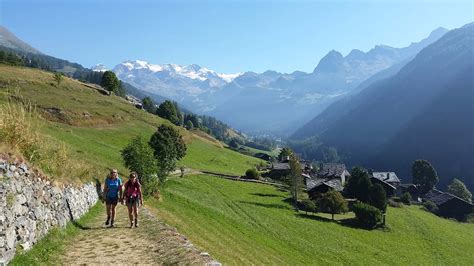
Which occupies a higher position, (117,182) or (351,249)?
(117,182)

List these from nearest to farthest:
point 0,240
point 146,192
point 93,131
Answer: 1. point 0,240
2. point 146,192
3. point 93,131

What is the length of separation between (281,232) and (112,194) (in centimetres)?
3756

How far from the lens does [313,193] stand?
327ft

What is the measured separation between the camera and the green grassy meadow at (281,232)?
41156mm

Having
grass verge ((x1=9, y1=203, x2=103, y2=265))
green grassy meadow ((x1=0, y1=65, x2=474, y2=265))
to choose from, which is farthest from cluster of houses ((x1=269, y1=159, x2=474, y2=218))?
grass verge ((x1=9, y1=203, x2=103, y2=265))

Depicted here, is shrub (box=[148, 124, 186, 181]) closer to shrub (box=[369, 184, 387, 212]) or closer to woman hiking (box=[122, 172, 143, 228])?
woman hiking (box=[122, 172, 143, 228])

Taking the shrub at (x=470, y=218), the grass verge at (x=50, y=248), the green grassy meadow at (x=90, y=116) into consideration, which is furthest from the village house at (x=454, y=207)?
the grass verge at (x=50, y=248)

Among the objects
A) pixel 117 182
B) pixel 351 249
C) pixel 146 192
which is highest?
pixel 117 182

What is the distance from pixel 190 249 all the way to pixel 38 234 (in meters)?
6.35

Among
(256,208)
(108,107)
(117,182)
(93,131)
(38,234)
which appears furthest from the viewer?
(108,107)

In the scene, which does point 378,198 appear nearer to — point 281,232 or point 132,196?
point 281,232

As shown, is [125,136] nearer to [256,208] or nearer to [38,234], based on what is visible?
[256,208]

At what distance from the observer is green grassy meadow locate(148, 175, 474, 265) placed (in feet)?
135

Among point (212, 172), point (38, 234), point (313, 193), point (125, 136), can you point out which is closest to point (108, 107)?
point (125, 136)
